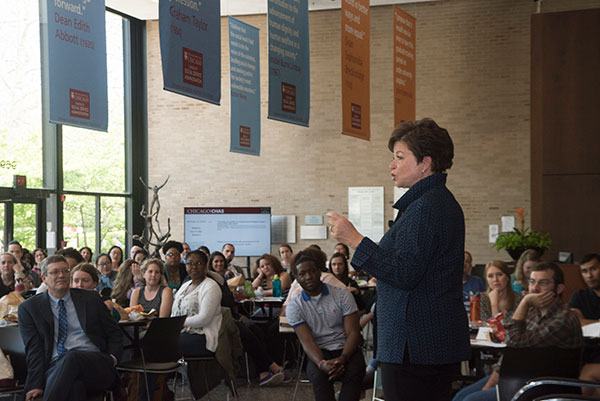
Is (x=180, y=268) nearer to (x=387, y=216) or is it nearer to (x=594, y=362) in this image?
(x=594, y=362)

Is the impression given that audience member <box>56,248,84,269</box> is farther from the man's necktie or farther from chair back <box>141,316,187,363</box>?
the man's necktie

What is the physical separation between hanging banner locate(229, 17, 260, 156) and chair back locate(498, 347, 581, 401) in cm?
763

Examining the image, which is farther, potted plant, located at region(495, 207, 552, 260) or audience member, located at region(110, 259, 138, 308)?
potted plant, located at region(495, 207, 552, 260)

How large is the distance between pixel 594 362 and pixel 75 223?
13.4 metres

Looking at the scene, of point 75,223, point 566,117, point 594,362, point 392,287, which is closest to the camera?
point 392,287

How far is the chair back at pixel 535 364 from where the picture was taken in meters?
3.56

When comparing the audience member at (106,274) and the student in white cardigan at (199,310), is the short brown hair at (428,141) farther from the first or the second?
the audience member at (106,274)

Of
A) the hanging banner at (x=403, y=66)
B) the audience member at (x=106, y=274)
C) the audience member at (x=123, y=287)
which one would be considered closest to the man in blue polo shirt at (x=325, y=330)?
the audience member at (x=123, y=287)

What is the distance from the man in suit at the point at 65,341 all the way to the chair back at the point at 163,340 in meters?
0.39

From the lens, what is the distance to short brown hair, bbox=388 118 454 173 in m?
2.43

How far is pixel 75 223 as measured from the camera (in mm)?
15516

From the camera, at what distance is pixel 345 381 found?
523cm

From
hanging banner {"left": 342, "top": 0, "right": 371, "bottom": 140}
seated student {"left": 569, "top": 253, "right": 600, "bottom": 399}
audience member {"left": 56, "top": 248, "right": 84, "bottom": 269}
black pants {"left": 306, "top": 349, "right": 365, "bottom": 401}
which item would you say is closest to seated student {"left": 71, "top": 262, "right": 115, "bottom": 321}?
black pants {"left": 306, "top": 349, "right": 365, "bottom": 401}

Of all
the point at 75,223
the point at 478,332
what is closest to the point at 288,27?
the point at 478,332
